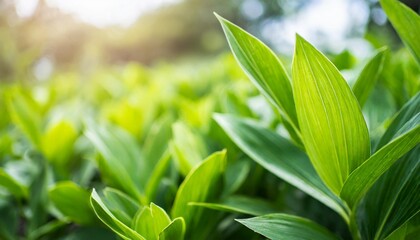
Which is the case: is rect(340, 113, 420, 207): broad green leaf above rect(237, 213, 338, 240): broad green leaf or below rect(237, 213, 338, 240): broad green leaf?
above

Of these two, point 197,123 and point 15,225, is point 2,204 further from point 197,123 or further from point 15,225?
point 197,123

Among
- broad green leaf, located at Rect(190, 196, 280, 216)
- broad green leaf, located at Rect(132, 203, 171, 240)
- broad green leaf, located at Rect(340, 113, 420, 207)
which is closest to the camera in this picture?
broad green leaf, located at Rect(340, 113, 420, 207)

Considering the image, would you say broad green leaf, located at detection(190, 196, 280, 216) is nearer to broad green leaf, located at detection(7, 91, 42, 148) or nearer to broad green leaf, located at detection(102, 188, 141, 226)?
broad green leaf, located at detection(102, 188, 141, 226)

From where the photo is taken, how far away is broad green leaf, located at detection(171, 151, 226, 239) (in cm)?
68

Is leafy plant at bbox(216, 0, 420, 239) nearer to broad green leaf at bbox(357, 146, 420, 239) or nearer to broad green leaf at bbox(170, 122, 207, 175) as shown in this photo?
broad green leaf at bbox(357, 146, 420, 239)

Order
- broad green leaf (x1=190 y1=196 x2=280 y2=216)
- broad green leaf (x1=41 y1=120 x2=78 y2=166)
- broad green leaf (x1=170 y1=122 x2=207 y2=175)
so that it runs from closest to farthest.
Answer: broad green leaf (x1=190 y1=196 x2=280 y2=216), broad green leaf (x1=170 y1=122 x2=207 y2=175), broad green leaf (x1=41 y1=120 x2=78 y2=166)

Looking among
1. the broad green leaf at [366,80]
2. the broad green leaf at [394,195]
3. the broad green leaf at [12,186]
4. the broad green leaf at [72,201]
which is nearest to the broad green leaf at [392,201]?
the broad green leaf at [394,195]

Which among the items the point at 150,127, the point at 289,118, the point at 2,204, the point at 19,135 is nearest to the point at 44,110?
the point at 19,135

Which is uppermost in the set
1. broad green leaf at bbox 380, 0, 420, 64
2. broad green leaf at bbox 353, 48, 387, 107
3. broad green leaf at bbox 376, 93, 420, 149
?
broad green leaf at bbox 380, 0, 420, 64

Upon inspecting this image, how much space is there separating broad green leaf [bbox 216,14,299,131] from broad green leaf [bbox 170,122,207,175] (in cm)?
23

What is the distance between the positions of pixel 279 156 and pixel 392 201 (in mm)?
185

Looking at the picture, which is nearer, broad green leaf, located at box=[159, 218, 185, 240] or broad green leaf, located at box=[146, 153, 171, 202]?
broad green leaf, located at box=[159, 218, 185, 240]

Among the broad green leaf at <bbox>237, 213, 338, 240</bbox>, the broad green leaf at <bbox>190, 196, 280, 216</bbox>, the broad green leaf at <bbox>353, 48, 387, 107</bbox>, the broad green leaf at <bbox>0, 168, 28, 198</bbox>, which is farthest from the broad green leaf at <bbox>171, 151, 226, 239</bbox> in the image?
the broad green leaf at <bbox>0, 168, 28, 198</bbox>

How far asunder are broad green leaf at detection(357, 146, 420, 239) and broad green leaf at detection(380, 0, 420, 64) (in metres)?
0.15
